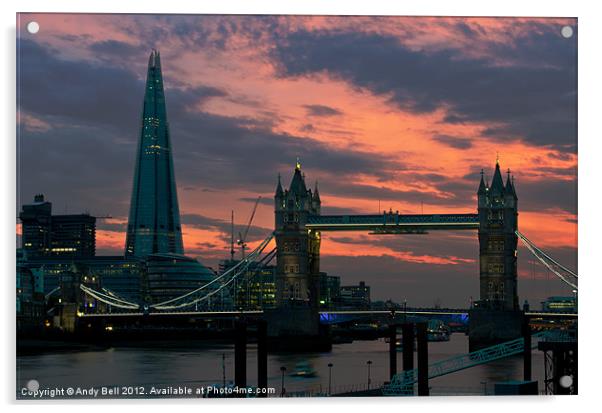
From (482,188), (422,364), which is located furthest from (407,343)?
(482,188)

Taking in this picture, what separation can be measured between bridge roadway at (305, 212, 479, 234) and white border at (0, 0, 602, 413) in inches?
2298

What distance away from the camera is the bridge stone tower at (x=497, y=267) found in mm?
119938

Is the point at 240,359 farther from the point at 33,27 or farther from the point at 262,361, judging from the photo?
the point at 33,27

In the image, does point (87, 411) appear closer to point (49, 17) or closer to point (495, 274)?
point (49, 17)

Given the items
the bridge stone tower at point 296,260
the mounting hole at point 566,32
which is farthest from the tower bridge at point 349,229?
the mounting hole at point 566,32

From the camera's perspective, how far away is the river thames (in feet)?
249

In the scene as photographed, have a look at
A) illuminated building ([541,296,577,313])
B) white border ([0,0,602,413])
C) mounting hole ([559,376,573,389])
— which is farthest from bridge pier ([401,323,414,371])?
illuminated building ([541,296,577,313])

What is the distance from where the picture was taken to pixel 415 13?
1861 inches

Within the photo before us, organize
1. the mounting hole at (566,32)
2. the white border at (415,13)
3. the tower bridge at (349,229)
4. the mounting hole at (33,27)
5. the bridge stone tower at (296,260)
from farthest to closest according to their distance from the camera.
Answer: the bridge stone tower at (296,260), the tower bridge at (349,229), the mounting hole at (566,32), the mounting hole at (33,27), the white border at (415,13)

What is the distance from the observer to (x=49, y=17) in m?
46.7

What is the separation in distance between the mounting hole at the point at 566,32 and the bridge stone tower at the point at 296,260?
76998mm

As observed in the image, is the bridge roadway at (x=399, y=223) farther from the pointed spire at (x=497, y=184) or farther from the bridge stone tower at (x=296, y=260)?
the bridge stone tower at (x=296, y=260)

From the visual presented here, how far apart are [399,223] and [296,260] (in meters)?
21.4
